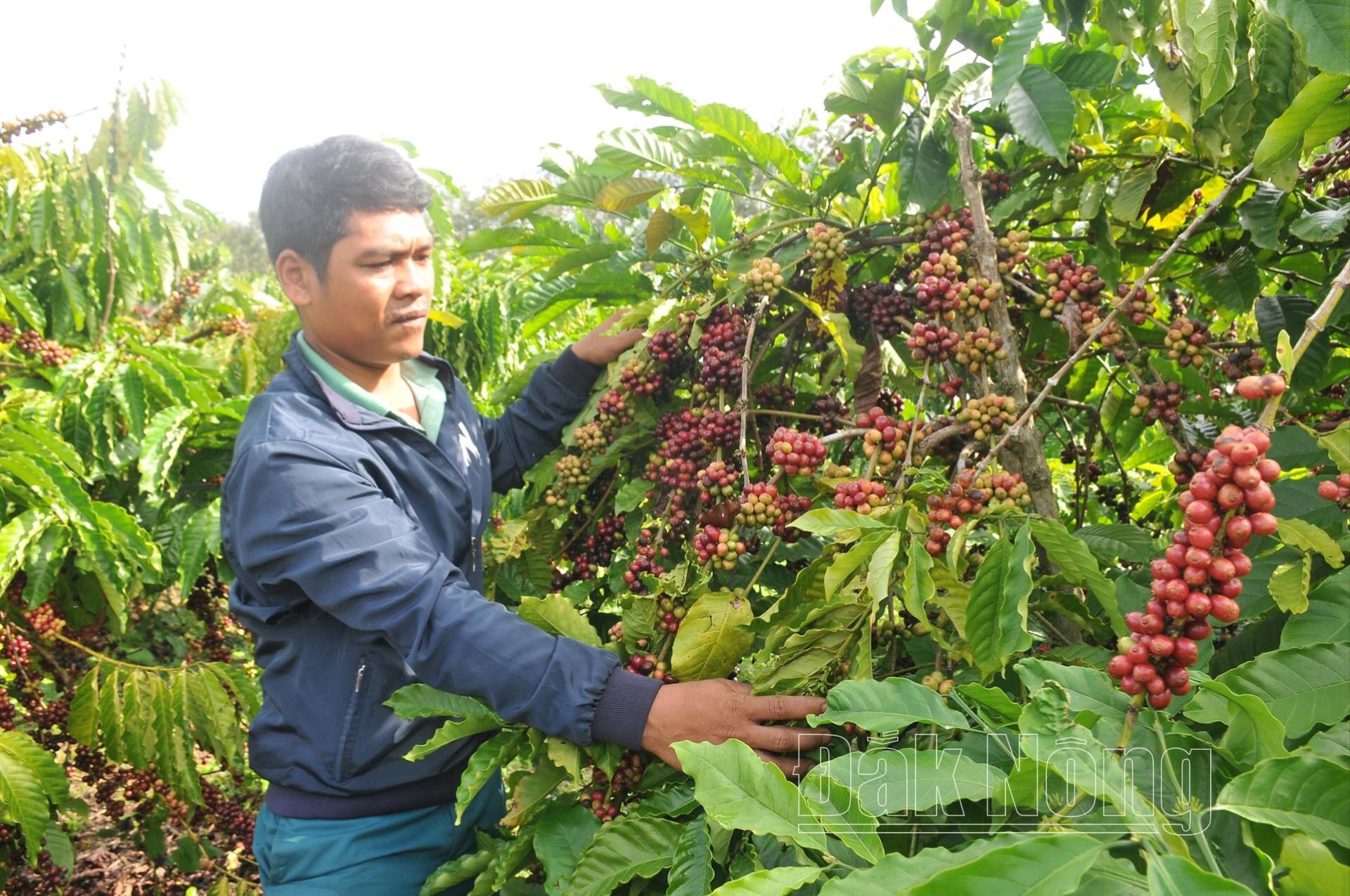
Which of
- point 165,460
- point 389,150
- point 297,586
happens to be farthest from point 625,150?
point 165,460

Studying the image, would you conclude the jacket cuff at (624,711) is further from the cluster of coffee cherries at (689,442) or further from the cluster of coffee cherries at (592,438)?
the cluster of coffee cherries at (592,438)

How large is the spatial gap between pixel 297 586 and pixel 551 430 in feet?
2.67

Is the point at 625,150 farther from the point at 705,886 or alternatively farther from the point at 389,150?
the point at 705,886

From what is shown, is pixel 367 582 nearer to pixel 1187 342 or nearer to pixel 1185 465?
pixel 1185 465

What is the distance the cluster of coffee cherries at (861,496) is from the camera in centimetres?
119

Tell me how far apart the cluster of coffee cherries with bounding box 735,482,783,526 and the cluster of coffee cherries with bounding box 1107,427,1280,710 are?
590 mm

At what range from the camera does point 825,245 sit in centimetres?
159

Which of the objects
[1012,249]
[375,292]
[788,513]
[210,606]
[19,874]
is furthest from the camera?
[210,606]

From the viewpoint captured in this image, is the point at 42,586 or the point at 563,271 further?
the point at 42,586

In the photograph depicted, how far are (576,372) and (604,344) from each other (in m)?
0.12

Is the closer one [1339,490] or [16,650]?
[1339,490]

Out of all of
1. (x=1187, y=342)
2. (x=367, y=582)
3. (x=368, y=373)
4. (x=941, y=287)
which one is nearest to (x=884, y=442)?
(x=941, y=287)

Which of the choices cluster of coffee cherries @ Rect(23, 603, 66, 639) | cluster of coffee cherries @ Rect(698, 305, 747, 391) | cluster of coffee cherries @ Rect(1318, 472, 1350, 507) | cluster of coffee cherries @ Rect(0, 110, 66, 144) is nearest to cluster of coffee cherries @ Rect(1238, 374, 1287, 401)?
cluster of coffee cherries @ Rect(1318, 472, 1350, 507)

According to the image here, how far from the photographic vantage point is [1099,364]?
1.87 m
